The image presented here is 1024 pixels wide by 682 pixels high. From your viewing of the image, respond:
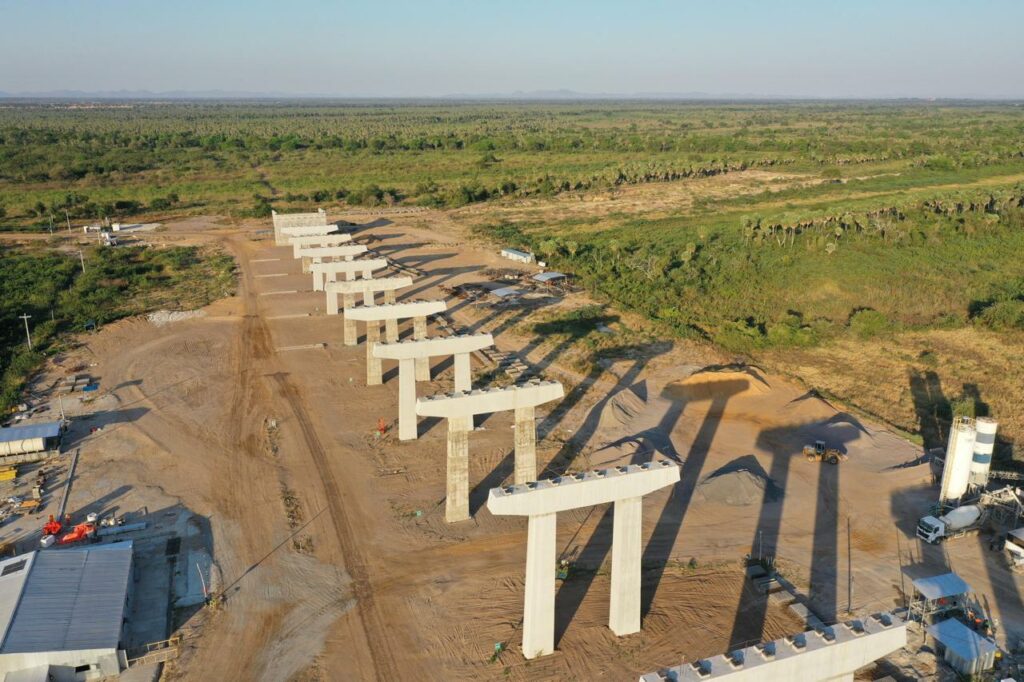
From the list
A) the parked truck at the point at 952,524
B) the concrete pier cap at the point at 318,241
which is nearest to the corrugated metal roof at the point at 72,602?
the parked truck at the point at 952,524

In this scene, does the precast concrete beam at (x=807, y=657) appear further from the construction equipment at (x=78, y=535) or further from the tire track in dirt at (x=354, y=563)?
the construction equipment at (x=78, y=535)

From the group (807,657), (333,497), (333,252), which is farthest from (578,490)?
(333,252)

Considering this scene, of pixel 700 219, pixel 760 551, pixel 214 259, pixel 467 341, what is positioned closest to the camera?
pixel 760 551

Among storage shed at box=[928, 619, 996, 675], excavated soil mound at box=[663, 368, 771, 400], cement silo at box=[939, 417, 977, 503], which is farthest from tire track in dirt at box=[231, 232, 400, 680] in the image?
cement silo at box=[939, 417, 977, 503]

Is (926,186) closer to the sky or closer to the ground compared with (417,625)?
closer to the sky

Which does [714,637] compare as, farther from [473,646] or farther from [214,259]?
[214,259]

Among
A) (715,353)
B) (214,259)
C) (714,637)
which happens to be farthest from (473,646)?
(214,259)
